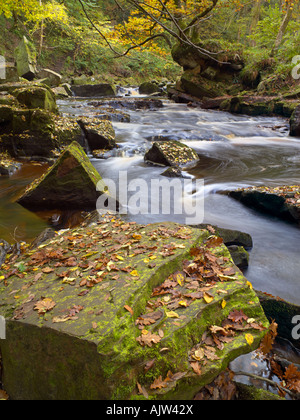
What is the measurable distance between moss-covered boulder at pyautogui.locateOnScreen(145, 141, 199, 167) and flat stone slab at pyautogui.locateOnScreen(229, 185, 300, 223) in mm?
2999

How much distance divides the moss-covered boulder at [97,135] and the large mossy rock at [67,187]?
4449 millimetres

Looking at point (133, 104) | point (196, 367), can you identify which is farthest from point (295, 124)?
point (196, 367)

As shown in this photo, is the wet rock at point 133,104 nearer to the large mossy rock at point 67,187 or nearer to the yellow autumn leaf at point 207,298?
the large mossy rock at point 67,187

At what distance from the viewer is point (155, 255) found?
10.0 feet

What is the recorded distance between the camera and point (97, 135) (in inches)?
402

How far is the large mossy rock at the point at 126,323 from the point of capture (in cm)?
197

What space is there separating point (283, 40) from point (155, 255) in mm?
24526

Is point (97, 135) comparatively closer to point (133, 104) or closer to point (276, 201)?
point (276, 201)

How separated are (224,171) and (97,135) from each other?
4.69 metres

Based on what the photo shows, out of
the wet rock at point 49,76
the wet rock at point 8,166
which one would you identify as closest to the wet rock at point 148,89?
the wet rock at point 49,76

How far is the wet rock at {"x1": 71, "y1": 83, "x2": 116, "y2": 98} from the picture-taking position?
2172 cm

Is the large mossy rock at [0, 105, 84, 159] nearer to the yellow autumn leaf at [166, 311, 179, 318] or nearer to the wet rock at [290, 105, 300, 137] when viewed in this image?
the yellow autumn leaf at [166, 311, 179, 318]

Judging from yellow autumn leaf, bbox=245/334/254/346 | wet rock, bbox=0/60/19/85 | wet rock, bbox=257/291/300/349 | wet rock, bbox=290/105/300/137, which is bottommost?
wet rock, bbox=257/291/300/349

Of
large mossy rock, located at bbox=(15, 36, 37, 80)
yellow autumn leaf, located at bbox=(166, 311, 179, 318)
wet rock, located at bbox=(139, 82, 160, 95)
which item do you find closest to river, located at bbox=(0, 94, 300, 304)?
yellow autumn leaf, located at bbox=(166, 311, 179, 318)
